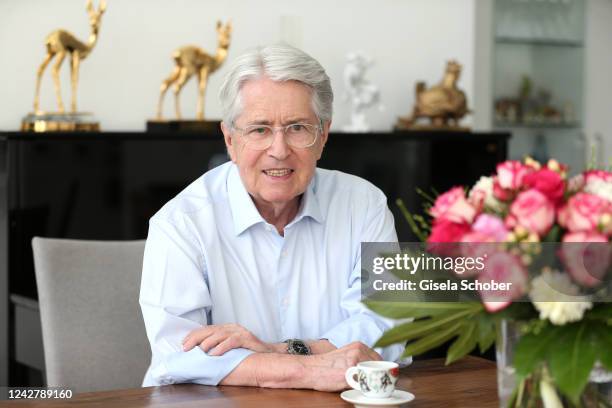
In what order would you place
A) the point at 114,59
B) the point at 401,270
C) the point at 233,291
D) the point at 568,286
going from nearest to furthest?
1. the point at 568,286
2. the point at 401,270
3. the point at 233,291
4. the point at 114,59

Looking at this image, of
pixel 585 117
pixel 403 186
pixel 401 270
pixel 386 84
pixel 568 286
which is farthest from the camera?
pixel 585 117

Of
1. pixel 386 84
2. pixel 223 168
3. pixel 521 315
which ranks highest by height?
pixel 386 84

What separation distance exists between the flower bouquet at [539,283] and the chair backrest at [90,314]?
1.27m

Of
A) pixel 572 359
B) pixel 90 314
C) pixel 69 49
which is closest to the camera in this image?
pixel 572 359

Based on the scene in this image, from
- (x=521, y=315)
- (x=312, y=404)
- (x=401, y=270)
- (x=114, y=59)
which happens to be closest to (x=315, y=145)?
(x=312, y=404)

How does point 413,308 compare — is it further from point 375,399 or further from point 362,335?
point 362,335

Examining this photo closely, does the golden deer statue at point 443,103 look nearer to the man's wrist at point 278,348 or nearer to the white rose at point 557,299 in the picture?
the man's wrist at point 278,348

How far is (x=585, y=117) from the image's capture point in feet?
18.0

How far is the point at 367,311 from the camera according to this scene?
2176 millimetres

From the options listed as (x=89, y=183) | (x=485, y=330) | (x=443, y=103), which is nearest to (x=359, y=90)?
(x=443, y=103)

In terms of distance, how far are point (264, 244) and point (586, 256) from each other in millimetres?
1110

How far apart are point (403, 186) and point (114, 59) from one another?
1.30 m

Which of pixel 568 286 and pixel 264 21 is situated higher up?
pixel 264 21

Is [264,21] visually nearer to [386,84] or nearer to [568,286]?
[386,84]
